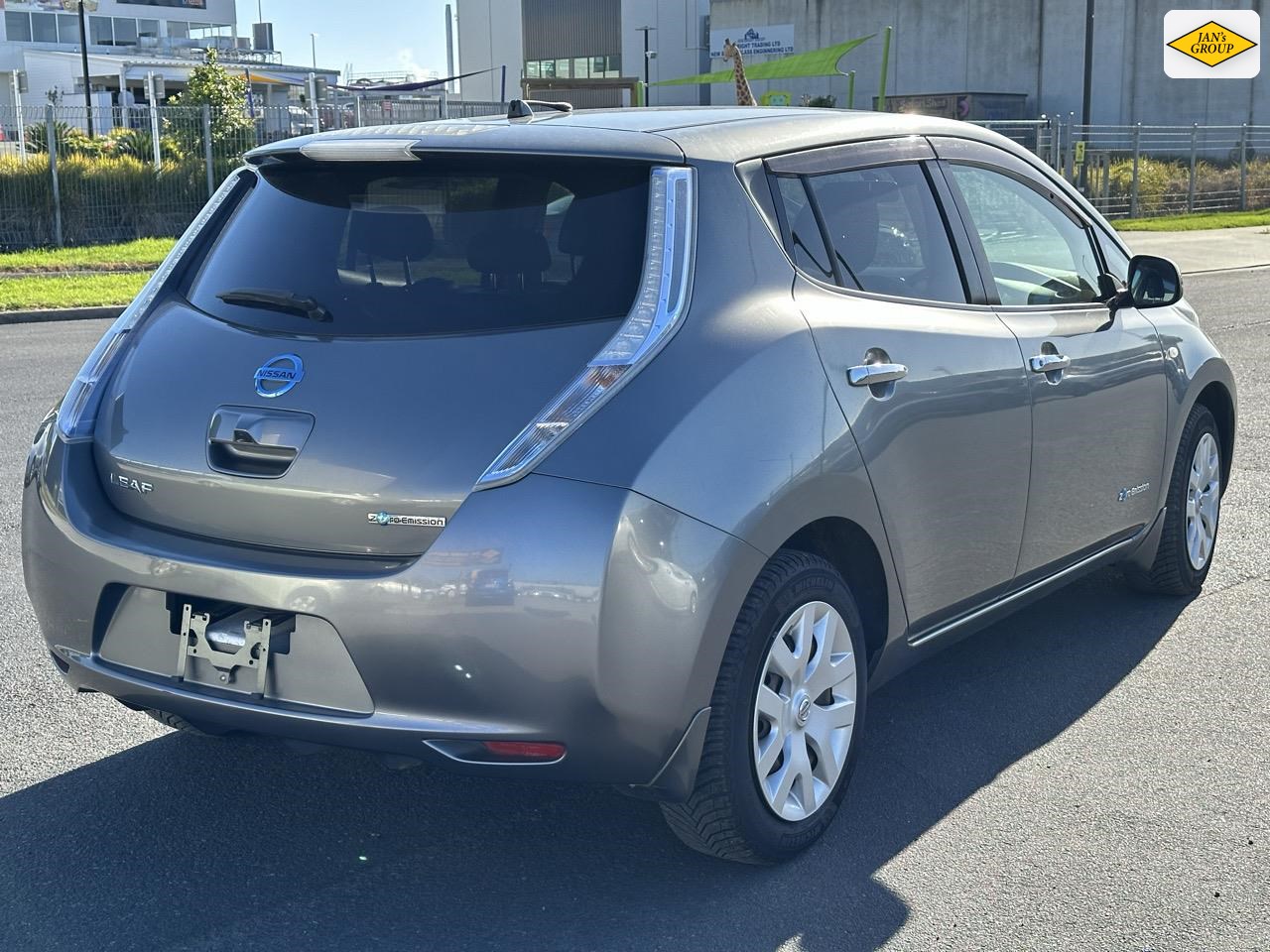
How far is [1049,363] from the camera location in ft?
14.2

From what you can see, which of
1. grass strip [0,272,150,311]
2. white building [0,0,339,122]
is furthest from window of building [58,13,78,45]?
grass strip [0,272,150,311]

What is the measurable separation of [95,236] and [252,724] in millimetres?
22598

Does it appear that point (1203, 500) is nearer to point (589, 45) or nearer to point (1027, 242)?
point (1027, 242)

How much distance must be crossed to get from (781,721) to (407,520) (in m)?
0.97

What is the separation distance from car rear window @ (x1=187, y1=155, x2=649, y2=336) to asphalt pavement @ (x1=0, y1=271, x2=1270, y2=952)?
0.36 m

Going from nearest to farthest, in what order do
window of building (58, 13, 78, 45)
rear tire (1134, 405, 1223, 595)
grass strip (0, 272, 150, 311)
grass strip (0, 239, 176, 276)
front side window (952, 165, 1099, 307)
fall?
front side window (952, 165, 1099, 307) → rear tire (1134, 405, 1223, 595) → grass strip (0, 272, 150, 311) → grass strip (0, 239, 176, 276) → window of building (58, 13, 78, 45)

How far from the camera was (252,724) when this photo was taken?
10.5ft

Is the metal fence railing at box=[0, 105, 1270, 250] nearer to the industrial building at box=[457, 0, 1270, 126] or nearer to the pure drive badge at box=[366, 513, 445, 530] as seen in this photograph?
the pure drive badge at box=[366, 513, 445, 530]

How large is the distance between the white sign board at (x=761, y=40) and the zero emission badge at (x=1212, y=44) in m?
19.5

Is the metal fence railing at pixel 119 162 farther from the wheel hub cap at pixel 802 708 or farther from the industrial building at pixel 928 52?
the industrial building at pixel 928 52

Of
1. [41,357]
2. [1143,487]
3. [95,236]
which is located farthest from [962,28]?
[1143,487]

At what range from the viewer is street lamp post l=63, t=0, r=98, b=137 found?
82.2ft

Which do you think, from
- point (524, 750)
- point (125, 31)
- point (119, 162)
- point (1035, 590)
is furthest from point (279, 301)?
point (125, 31)

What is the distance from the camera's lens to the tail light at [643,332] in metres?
3.01
